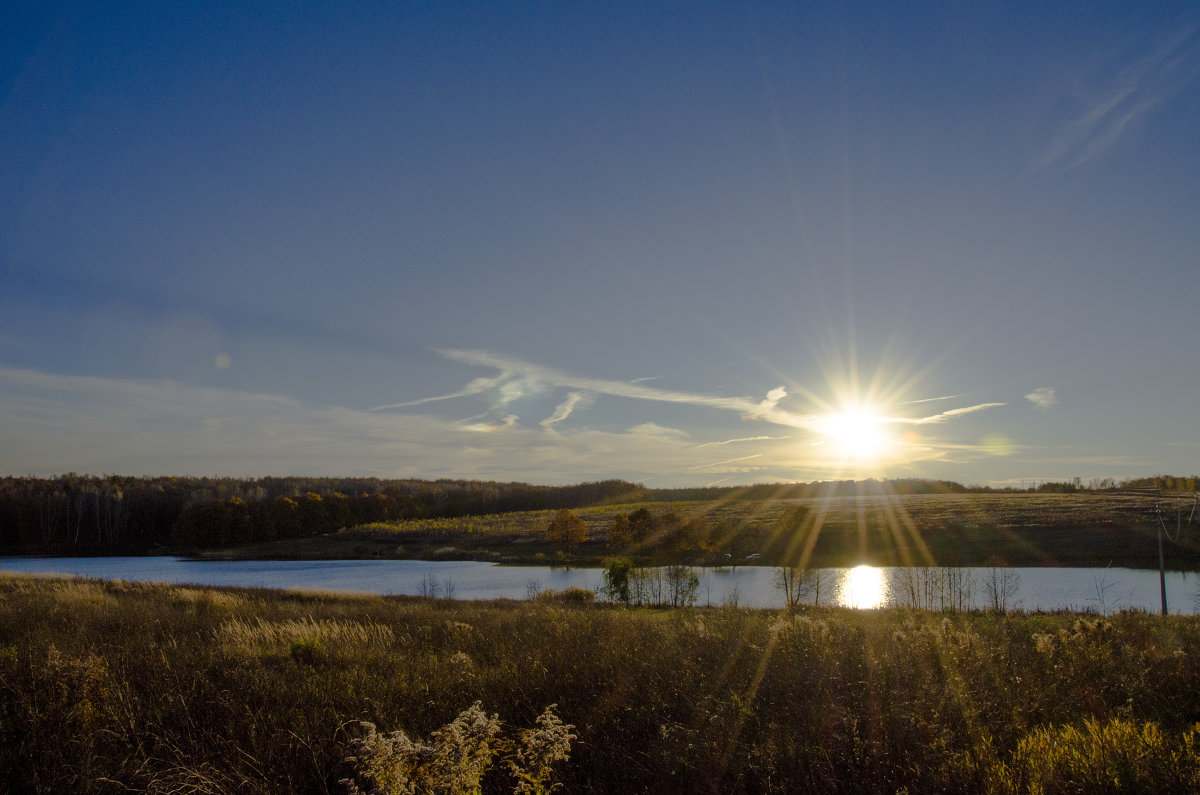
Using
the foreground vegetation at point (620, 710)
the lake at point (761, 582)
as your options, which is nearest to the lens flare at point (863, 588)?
the lake at point (761, 582)

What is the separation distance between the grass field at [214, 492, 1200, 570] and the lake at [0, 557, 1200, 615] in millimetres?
6423

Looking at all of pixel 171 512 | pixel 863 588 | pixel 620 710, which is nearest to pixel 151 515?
pixel 171 512

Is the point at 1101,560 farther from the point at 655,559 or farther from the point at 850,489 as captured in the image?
the point at 850,489

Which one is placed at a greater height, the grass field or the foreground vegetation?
the foreground vegetation

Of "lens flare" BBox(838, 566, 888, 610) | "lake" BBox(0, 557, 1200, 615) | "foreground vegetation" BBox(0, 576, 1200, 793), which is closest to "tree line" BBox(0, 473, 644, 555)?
"lake" BBox(0, 557, 1200, 615)

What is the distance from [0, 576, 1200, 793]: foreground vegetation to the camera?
4895 millimetres

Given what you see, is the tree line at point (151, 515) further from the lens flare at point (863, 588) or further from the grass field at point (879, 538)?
the lens flare at point (863, 588)

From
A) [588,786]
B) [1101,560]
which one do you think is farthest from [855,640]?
[1101,560]

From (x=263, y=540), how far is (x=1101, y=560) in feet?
460

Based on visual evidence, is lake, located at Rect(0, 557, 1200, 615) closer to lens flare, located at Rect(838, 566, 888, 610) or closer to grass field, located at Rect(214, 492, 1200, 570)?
lens flare, located at Rect(838, 566, 888, 610)

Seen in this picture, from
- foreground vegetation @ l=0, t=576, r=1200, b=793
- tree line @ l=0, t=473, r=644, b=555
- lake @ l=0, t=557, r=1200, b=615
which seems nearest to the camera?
foreground vegetation @ l=0, t=576, r=1200, b=793

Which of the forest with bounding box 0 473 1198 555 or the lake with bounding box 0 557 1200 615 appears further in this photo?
the forest with bounding box 0 473 1198 555

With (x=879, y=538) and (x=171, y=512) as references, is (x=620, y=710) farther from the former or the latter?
(x=171, y=512)

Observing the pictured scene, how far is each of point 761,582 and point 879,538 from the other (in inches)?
1288
